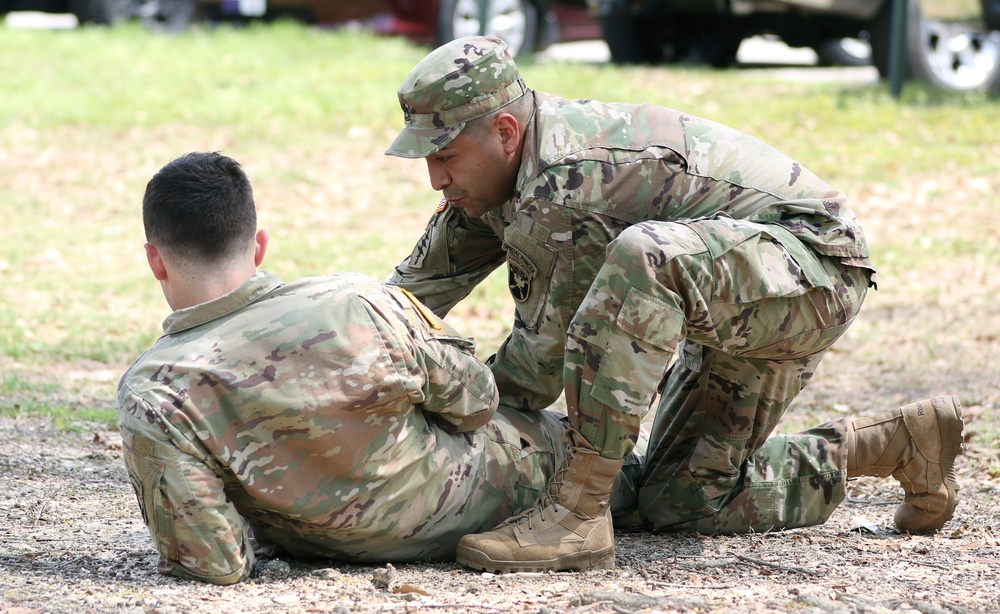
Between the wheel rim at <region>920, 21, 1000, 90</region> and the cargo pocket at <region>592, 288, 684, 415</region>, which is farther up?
the cargo pocket at <region>592, 288, 684, 415</region>

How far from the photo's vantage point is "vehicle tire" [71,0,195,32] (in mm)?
11930

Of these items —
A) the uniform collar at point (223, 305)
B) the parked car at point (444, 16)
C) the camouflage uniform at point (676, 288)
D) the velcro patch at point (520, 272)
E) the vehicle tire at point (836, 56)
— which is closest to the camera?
the uniform collar at point (223, 305)

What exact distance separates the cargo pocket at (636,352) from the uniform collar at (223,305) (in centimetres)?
87

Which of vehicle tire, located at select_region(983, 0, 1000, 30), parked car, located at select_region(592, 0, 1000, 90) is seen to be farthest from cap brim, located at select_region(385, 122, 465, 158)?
vehicle tire, located at select_region(983, 0, 1000, 30)

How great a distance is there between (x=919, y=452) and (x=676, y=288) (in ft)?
3.51

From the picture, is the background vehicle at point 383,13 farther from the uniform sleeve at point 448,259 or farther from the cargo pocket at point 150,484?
the cargo pocket at point 150,484

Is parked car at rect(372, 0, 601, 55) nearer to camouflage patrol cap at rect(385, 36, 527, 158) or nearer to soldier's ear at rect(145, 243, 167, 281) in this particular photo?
camouflage patrol cap at rect(385, 36, 527, 158)

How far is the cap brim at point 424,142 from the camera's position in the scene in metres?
3.46

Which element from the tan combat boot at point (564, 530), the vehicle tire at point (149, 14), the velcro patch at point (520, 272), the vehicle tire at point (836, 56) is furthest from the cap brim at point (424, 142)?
the vehicle tire at point (836, 56)

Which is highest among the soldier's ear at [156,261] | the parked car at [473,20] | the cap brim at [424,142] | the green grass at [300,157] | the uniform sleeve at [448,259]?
the cap brim at [424,142]

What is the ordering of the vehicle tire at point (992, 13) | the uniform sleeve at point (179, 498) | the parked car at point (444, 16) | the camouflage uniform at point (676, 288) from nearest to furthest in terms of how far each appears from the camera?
1. the uniform sleeve at point (179, 498)
2. the camouflage uniform at point (676, 288)
3. the vehicle tire at point (992, 13)
4. the parked car at point (444, 16)

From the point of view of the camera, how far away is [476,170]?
3.55 m

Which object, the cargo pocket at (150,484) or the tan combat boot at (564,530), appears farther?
the tan combat boot at (564,530)

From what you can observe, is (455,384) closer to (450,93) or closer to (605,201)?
(605,201)
